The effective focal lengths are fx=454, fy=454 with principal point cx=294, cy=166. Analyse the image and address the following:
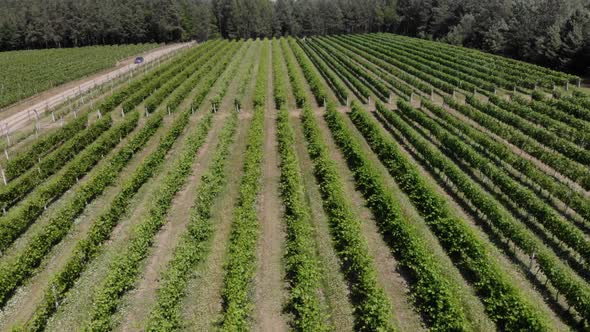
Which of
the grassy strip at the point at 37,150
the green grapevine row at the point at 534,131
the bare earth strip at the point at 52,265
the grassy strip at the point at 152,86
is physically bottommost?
the bare earth strip at the point at 52,265

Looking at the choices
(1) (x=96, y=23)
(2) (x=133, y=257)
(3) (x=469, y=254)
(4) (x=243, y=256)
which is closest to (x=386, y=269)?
(3) (x=469, y=254)

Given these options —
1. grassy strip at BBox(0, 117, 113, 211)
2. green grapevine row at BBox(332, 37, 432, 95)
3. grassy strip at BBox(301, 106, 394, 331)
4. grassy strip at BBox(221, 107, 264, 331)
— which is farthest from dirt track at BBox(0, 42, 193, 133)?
green grapevine row at BBox(332, 37, 432, 95)

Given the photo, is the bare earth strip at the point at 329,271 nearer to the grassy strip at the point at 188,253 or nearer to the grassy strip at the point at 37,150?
the grassy strip at the point at 188,253

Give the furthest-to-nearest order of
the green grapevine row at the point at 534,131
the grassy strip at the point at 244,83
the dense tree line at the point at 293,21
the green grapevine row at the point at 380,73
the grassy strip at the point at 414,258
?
the dense tree line at the point at 293,21 < the green grapevine row at the point at 380,73 < the grassy strip at the point at 244,83 < the green grapevine row at the point at 534,131 < the grassy strip at the point at 414,258

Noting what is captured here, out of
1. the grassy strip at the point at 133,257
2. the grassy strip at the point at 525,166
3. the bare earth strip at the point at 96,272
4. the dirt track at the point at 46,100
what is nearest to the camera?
the grassy strip at the point at 133,257

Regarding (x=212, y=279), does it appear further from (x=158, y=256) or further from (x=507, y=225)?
(x=507, y=225)

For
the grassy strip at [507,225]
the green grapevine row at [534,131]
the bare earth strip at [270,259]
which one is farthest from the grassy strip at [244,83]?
the green grapevine row at [534,131]
